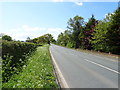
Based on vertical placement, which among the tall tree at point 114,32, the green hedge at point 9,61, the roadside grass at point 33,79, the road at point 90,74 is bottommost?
the road at point 90,74

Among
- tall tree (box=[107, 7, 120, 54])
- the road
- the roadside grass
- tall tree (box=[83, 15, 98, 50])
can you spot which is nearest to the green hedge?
the roadside grass

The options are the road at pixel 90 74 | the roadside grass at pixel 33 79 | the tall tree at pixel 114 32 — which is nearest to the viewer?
the roadside grass at pixel 33 79

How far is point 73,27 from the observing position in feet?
180

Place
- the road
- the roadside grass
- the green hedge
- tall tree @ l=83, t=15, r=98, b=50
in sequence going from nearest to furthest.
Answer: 1. the roadside grass
2. the road
3. the green hedge
4. tall tree @ l=83, t=15, r=98, b=50

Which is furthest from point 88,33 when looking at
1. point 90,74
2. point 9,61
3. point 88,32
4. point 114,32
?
point 9,61

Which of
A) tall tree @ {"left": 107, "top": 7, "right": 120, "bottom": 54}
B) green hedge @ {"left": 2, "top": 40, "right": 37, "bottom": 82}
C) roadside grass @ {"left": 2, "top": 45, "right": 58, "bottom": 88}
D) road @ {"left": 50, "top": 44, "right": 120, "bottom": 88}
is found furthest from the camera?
tall tree @ {"left": 107, "top": 7, "right": 120, "bottom": 54}

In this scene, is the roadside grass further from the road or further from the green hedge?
the road

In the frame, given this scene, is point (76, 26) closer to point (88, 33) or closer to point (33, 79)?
point (88, 33)

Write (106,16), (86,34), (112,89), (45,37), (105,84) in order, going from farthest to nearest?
1. (45,37)
2. (86,34)
3. (106,16)
4. (105,84)
5. (112,89)

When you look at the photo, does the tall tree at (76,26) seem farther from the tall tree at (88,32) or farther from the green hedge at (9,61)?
the green hedge at (9,61)

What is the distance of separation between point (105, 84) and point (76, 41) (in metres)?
46.7

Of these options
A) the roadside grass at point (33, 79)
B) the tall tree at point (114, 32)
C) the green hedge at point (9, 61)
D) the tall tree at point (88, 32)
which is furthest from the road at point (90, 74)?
the tall tree at point (88, 32)

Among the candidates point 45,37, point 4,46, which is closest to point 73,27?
point 4,46

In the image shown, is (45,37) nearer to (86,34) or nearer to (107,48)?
(86,34)
